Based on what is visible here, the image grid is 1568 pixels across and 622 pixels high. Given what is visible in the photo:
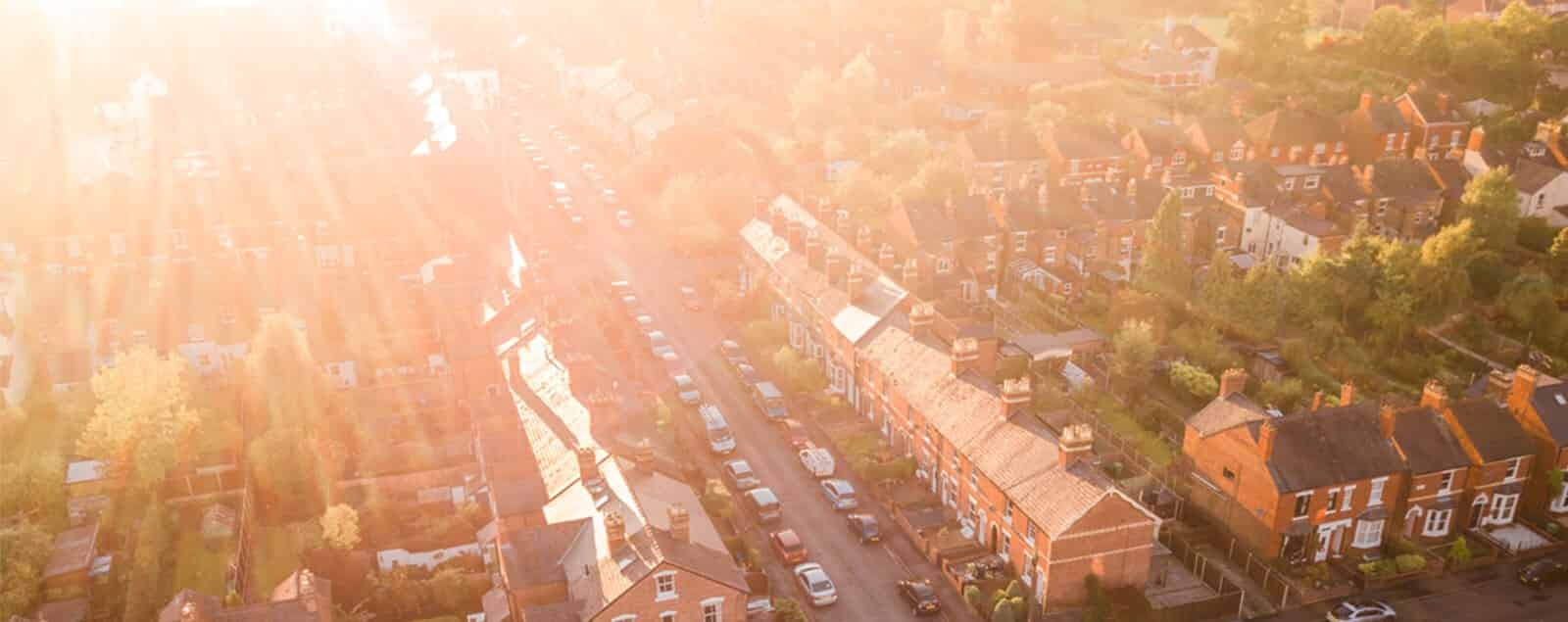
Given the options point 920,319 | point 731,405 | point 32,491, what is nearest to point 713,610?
point 920,319

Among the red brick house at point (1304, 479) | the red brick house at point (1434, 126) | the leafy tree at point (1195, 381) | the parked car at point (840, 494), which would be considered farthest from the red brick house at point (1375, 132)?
the parked car at point (840, 494)

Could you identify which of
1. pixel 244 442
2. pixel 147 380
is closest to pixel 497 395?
pixel 244 442

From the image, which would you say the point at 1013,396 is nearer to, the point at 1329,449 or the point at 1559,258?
the point at 1329,449

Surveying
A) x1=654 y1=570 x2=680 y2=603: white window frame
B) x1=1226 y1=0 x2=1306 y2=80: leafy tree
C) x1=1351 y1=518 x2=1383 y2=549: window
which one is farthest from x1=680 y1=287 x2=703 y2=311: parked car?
x1=1226 y1=0 x2=1306 y2=80: leafy tree

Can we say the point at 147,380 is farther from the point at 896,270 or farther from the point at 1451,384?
the point at 1451,384

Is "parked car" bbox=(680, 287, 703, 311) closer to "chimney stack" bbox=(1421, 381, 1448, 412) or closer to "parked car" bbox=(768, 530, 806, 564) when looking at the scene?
"parked car" bbox=(768, 530, 806, 564)

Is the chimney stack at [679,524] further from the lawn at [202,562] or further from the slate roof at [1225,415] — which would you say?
the slate roof at [1225,415]
